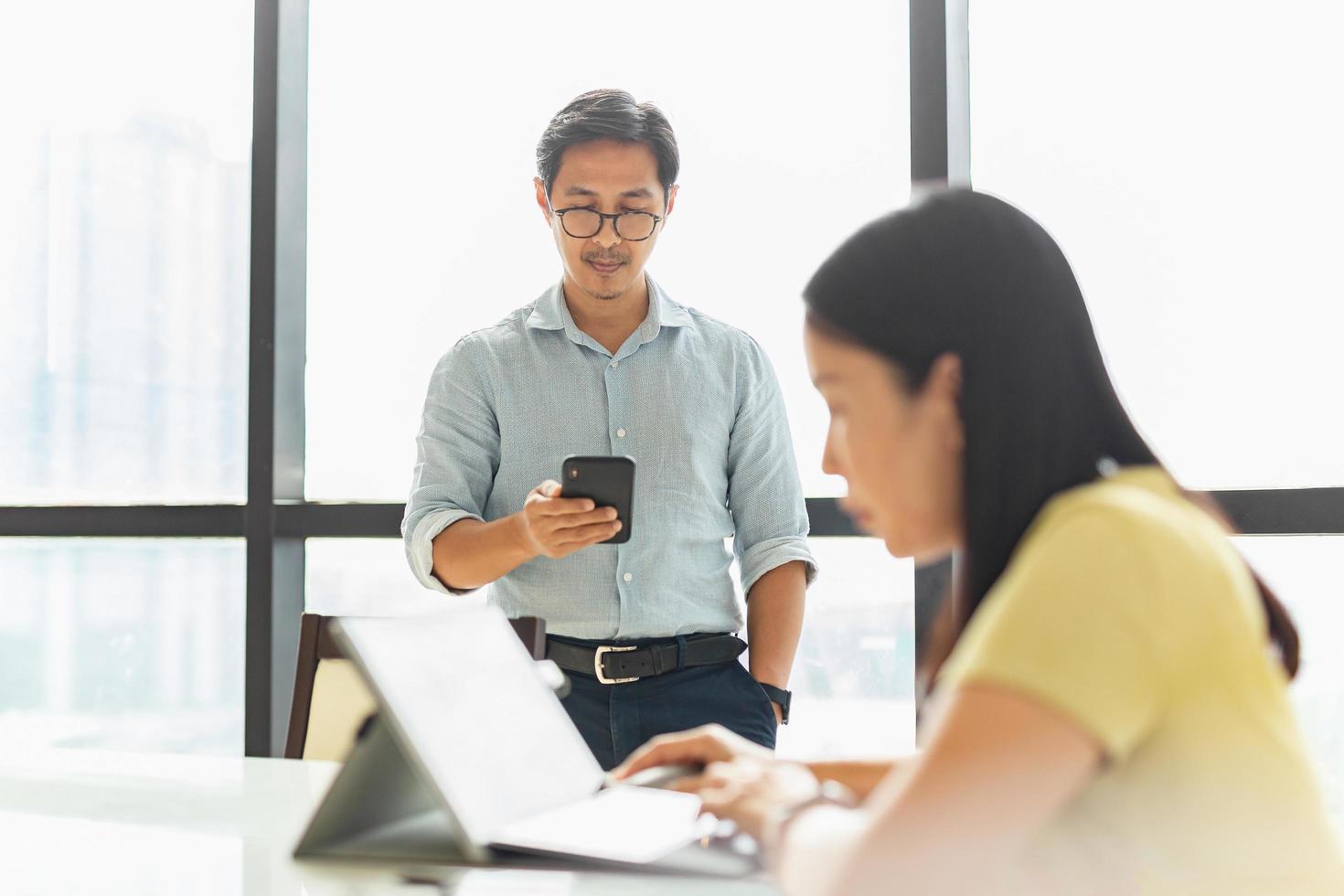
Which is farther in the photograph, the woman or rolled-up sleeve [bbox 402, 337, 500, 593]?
rolled-up sleeve [bbox 402, 337, 500, 593]

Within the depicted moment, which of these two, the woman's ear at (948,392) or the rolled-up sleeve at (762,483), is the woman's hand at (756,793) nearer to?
the woman's ear at (948,392)

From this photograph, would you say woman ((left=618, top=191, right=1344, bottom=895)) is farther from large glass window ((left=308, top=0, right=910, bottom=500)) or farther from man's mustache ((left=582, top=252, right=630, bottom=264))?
large glass window ((left=308, top=0, right=910, bottom=500))

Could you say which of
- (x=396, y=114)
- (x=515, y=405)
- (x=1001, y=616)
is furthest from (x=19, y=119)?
(x=1001, y=616)

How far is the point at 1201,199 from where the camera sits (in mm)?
2545

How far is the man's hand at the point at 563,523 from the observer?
189cm

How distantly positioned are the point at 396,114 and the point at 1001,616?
2.79m

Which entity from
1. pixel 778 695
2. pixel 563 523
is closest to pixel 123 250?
pixel 563 523

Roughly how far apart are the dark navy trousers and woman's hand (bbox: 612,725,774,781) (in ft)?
2.28

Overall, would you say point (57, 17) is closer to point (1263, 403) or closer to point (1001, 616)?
point (1263, 403)

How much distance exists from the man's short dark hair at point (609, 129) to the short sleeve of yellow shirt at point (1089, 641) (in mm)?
Answer: 1558

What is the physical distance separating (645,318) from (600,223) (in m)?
0.22

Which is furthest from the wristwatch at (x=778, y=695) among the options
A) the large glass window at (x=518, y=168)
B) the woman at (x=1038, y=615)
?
the woman at (x=1038, y=615)

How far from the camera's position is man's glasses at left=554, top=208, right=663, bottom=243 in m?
2.13

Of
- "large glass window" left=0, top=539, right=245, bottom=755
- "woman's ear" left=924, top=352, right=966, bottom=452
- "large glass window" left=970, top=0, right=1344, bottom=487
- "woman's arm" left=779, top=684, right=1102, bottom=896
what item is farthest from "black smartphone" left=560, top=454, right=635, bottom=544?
"large glass window" left=0, top=539, right=245, bottom=755
